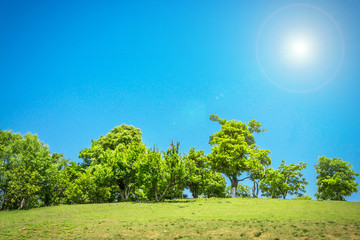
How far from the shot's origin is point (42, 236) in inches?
621

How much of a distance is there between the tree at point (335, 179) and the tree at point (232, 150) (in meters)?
16.5

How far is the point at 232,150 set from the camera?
41750 millimetres

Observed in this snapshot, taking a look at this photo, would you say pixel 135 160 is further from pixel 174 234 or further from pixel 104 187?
pixel 174 234

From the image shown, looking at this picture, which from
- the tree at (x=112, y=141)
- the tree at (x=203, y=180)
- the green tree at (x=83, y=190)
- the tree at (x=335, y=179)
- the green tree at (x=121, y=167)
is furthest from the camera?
the tree at (x=112, y=141)

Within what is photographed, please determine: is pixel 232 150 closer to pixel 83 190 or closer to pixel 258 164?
pixel 258 164

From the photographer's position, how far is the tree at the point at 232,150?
4159 centimetres

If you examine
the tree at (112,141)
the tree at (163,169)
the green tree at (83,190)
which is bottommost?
the green tree at (83,190)

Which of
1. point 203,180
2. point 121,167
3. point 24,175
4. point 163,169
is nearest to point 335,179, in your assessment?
point 203,180

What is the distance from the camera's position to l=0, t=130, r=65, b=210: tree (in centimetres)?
3409

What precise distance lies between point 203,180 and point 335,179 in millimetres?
26290

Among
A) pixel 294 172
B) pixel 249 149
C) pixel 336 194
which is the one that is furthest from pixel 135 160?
pixel 336 194

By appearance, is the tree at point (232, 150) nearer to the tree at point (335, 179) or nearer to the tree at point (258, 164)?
the tree at point (258, 164)

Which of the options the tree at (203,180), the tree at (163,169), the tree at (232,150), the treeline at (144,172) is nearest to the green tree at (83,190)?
the treeline at (144,172)

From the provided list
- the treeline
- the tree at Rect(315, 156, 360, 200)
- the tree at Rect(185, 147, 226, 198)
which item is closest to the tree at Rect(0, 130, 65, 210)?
the treeline
